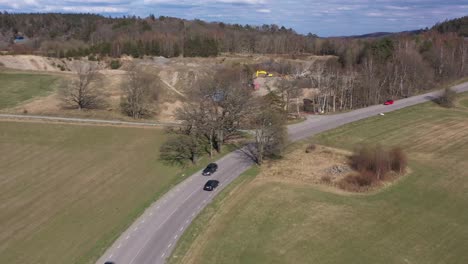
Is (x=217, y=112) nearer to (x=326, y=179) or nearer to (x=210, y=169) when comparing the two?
(x=210, y=169)

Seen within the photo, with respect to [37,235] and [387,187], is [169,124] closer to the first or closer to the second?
[37,235]

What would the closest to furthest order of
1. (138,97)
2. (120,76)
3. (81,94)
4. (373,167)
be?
1. (373,167)
2. (138,97)
3. (81,94)
4. (120,76)

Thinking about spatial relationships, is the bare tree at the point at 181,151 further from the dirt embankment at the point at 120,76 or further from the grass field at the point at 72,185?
the dirt embankment at the point at 120,76

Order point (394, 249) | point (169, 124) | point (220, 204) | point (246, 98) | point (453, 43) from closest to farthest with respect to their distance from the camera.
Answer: point (394, 249) < point (220, 204) < point (246, 98) < point (169, 124) < point (453, 43)

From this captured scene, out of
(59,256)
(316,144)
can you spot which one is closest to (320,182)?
(316,144)

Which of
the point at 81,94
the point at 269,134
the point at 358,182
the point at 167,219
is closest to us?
the point at 167,219

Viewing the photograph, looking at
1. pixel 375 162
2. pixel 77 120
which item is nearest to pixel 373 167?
pixel 375 162

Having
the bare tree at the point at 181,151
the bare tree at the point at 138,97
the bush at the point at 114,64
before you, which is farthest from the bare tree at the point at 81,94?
the bush at the point at 114,64
